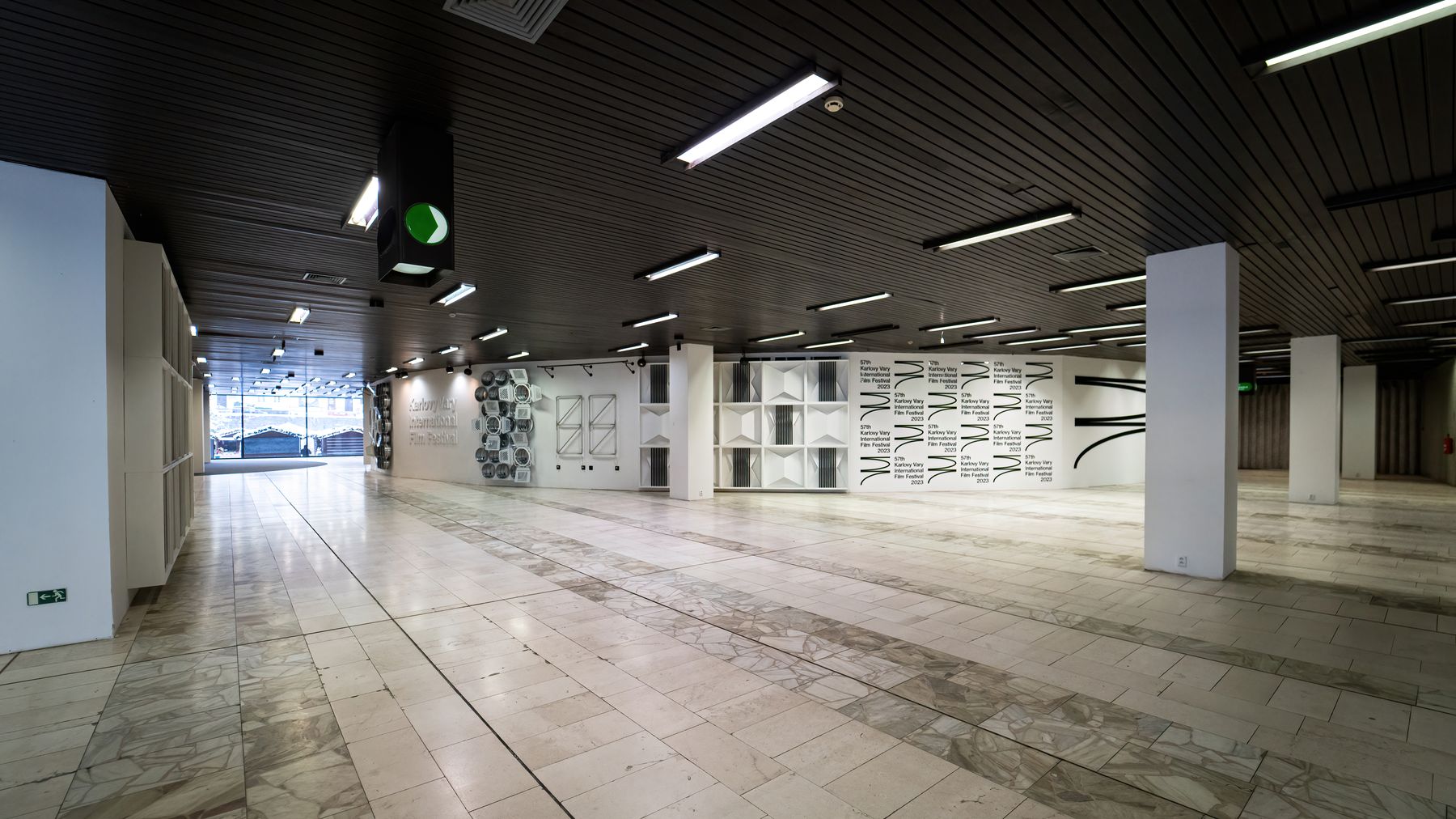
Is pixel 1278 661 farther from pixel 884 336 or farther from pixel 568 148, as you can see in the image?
pixel 884 336

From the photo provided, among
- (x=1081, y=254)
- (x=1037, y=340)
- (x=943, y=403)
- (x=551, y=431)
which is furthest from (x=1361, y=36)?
(x=551, y=431)

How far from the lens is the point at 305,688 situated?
165 inches

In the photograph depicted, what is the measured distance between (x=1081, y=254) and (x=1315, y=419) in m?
10.8

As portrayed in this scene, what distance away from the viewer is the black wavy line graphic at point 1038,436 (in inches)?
672

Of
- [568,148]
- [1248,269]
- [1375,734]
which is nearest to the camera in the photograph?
[1375,734]

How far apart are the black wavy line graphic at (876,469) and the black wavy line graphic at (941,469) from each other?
1093 mm

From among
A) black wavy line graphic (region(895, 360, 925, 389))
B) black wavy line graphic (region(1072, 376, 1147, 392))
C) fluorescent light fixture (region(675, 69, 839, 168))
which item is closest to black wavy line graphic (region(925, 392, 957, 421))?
black wavy line graphic (region(895, 360, 925, 389))

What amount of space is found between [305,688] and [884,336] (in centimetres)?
1183

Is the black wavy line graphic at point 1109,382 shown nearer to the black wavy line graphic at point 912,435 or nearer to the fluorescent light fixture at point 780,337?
the black wavy line graphic at point 912,435

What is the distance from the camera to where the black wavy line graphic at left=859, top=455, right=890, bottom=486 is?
53.5 ft

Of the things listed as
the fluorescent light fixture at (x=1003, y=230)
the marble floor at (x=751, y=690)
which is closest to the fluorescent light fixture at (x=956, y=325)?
the marble floor at (x=751, y=690)

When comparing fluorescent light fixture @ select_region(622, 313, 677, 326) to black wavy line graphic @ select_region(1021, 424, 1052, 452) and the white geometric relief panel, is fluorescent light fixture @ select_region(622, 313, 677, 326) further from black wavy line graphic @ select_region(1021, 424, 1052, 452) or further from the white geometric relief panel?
black wavy line graphic @ select_region(1021, 424, 1052, 452)

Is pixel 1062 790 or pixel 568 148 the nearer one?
pixel 1062 790

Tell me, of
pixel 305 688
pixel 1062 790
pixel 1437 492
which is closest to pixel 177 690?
pixel 305 688
